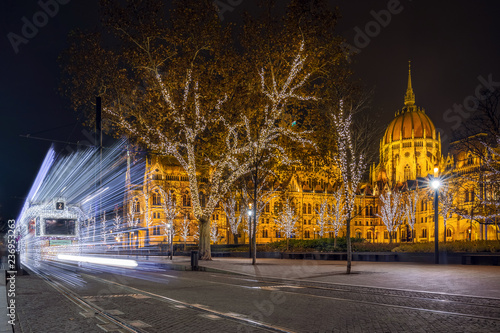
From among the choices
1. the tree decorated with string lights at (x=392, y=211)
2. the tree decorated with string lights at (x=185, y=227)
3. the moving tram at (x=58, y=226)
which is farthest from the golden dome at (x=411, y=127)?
the moving tram at (x=58, y=226)

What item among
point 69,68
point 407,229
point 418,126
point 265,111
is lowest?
point 407,229

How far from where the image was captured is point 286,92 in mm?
31203

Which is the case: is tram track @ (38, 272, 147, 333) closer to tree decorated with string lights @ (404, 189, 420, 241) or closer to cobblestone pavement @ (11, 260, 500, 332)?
cobblestone pavement @ (11, 260, 500, 332)

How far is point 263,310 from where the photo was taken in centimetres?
998

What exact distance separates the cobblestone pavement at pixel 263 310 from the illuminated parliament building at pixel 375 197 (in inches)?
2015

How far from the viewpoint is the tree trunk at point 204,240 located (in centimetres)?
3253

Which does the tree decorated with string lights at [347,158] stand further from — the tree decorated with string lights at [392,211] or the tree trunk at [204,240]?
Result: the tree decorated with string lights at [392,211]

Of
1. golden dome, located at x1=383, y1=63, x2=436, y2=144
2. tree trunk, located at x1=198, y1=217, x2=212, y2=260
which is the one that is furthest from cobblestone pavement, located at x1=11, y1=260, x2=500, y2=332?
golden dome, located at x1=383, y1=63, x2=436, y2=144

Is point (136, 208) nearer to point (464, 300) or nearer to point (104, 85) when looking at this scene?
point (104, 85)

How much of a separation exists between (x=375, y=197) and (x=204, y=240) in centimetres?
11710

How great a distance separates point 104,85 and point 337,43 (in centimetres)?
1431

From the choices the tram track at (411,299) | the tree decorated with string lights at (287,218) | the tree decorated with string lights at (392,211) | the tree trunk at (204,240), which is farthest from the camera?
the tree decorated with string lights at (392,211)

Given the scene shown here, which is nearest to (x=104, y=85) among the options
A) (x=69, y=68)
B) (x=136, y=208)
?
(x=69, y=68)

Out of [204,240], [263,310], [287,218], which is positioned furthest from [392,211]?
[263,310]
